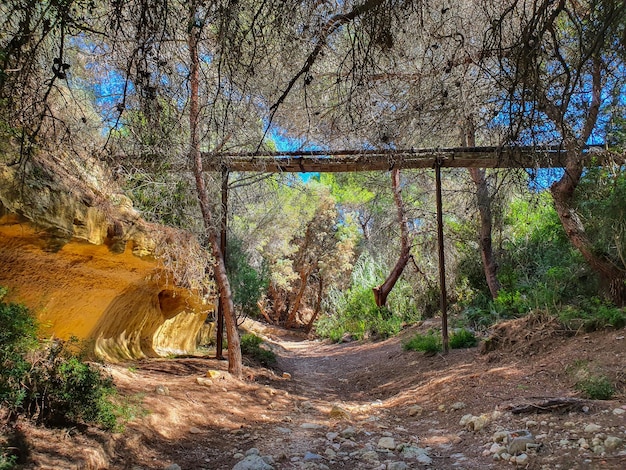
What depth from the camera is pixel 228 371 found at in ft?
21.9

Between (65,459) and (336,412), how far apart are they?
3.01 metres

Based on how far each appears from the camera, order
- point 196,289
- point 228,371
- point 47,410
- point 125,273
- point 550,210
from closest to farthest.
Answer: point 47,410 < point 125,273 < point 228,371 < point 196,289 < point 550,210

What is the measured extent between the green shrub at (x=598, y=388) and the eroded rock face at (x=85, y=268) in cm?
483

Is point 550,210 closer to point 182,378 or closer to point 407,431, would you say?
point 407,431

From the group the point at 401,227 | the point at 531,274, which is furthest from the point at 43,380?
the point at 531,274

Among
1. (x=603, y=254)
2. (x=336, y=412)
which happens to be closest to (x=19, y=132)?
(x=336, y=412)

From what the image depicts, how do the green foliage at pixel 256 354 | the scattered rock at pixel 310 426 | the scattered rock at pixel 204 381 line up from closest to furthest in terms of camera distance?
the scattered rock at pixel 310 426, the scattered rock at pixel 204 381, the green foliage at pixel 256 354

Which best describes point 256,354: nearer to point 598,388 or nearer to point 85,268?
point 85,268

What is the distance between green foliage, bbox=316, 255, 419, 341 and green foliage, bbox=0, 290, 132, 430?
433 inches

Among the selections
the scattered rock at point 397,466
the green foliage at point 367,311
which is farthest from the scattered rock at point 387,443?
the green foliage at point 367,311

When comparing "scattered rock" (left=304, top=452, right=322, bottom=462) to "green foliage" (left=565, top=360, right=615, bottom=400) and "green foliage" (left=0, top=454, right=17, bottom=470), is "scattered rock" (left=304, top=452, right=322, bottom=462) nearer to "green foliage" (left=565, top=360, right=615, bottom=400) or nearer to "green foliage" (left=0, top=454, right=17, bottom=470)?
"green foliage" (left=0, top=454, right=17, bottom=470)

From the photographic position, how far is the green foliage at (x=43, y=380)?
300 cm

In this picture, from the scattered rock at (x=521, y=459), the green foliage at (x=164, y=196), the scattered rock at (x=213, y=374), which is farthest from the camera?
the green foliage at (x=164, y=196)

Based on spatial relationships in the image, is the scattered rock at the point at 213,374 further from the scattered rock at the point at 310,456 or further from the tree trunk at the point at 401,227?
the tree trunk at the point at 401,227
